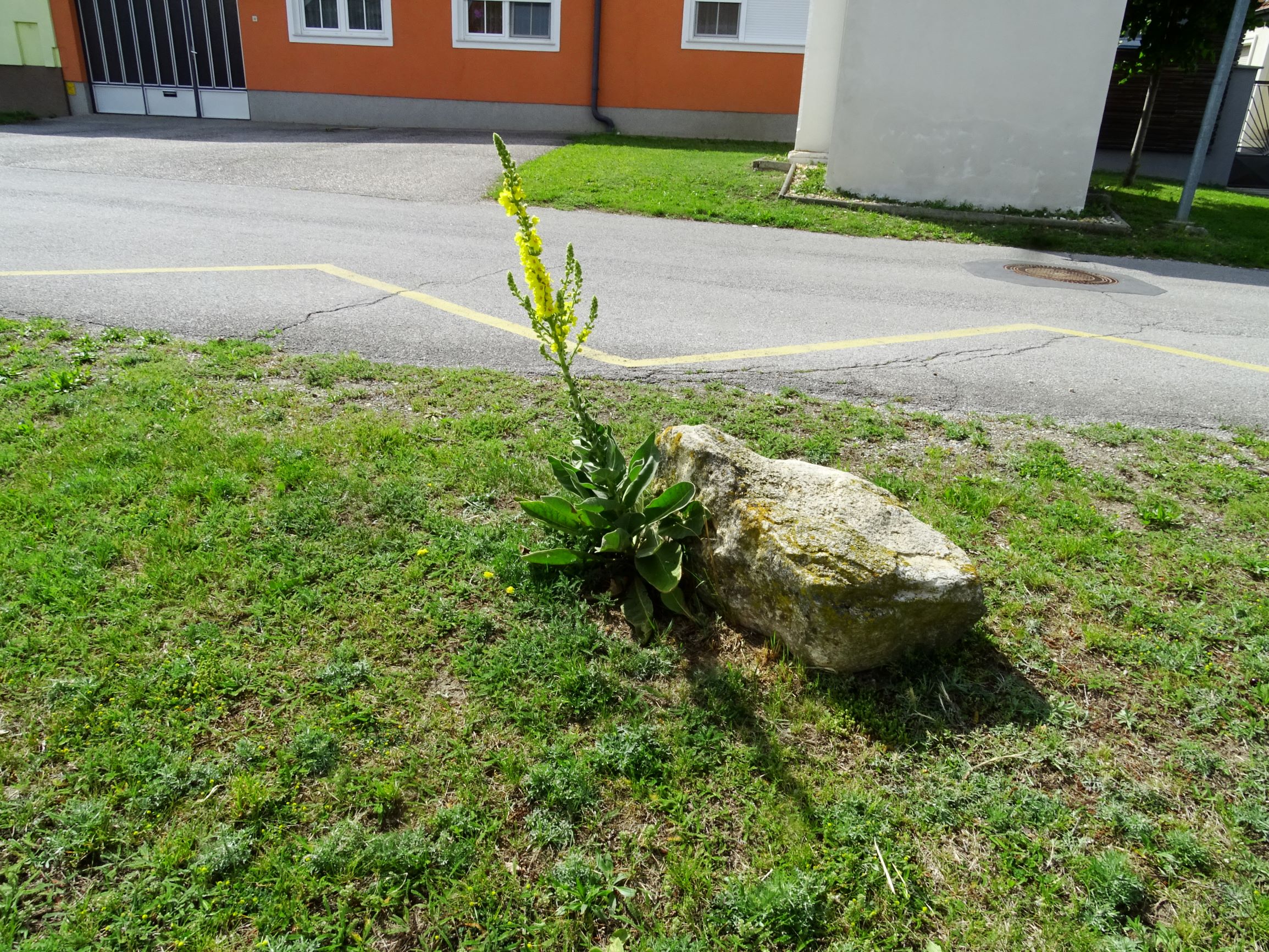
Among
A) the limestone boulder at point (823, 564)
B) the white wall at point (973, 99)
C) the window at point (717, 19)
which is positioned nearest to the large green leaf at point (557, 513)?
the limestone boulder at point (823, 564)

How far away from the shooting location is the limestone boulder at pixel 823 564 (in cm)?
294

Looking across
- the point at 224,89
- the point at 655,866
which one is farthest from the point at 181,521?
the point at 224,89

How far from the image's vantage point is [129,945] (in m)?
2.10

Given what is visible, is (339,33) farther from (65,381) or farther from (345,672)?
(345,672)

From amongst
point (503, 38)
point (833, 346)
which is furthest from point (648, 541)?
point (503, 38)

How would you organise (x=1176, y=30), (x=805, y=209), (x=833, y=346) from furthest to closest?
(x=1176, y=30) < (x=805, y=209) < (x=833, y=346)

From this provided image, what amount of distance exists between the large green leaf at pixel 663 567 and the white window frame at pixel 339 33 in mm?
19544

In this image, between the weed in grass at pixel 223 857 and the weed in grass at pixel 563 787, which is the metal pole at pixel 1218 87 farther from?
the weed in grass at pixel 223 857

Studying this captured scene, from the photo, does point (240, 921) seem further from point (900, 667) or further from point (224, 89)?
point (224, 89)

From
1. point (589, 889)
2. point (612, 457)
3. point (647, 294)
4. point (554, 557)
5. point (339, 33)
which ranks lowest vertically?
point (589, 889)

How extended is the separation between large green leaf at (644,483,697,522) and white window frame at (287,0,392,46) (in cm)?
1947

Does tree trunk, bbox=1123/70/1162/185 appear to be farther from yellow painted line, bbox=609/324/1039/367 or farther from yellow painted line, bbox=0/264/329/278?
yellow painted line, bbox=0/264/329/278

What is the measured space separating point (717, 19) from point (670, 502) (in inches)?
720

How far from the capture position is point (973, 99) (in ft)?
40.6
